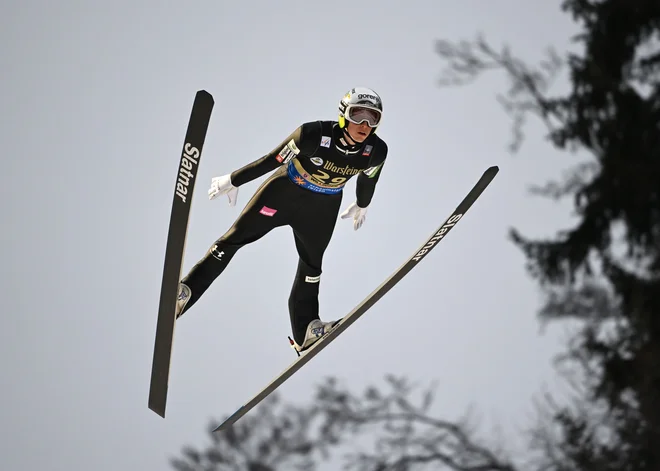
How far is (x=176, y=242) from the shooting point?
589cm

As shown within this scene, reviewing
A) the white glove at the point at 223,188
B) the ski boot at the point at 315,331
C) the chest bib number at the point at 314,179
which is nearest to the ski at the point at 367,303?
the ski boot at the point at 315,331

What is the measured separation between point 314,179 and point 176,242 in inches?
46.6

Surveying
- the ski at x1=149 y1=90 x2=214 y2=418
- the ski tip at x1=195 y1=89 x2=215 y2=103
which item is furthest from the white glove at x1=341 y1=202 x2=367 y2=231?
the ski tip at x1=195 y1=89 x2=215 y2=103

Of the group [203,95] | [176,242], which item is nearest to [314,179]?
[176,242]

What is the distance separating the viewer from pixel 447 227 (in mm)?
7316

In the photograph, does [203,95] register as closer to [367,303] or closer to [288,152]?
[288,152]

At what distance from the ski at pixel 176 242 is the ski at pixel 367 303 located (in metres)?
0.79

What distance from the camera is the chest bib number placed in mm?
6500

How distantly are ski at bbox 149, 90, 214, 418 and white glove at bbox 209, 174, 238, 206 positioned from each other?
2.28ft

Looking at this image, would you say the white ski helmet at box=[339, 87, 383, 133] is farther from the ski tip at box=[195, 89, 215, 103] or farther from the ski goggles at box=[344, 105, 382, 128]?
the ski tip at box=[195, 89, 215, 103]

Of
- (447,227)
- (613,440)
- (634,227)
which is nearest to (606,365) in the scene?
(613,440)

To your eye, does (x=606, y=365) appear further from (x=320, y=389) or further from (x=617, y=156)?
(x=320, y=389)

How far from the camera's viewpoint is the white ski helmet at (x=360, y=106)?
618 cm

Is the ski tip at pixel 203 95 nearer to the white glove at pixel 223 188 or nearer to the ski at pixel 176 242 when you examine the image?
the ski at pixel 176 242
